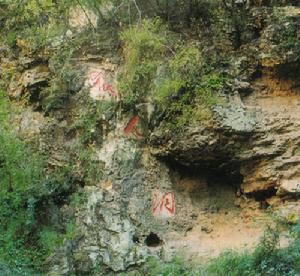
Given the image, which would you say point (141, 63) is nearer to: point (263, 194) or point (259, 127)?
point (259, 127)

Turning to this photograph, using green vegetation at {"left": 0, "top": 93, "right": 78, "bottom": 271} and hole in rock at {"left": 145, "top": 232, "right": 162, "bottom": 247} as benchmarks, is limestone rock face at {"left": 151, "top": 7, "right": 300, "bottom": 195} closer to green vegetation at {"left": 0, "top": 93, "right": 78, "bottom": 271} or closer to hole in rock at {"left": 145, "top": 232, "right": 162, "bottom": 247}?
hole in rock at {"left": 145, "top": 232, "right": 162, "bottom": 247}

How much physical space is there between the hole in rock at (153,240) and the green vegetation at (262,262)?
689mm

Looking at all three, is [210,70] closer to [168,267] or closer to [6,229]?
[168,267]

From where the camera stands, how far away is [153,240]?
797 centimetres

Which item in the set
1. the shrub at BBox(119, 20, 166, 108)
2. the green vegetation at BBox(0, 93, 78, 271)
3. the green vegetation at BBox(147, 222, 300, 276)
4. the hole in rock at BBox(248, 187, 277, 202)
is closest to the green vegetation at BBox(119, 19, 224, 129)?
the shrub at BBox(119, 20, 166, 108)

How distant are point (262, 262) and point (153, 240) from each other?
206 cm

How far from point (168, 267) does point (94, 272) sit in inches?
42.4

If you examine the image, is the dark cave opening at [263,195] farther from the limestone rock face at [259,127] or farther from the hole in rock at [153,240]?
the hole in rock at [153,240]

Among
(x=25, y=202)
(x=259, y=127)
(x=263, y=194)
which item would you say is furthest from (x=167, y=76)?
(x=25, y=202)

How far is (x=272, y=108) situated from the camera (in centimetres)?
816

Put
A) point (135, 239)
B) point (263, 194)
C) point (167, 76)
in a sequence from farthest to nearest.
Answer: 1. point (167, 76)
2. point (263, 194)
3. point (135, 239)

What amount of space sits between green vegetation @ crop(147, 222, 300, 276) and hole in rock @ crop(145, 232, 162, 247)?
689mm

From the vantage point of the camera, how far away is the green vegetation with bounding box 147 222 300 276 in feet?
20.3

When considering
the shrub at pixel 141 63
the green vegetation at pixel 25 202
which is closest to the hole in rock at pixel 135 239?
the green vegetation at pixel 25 202
